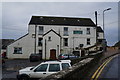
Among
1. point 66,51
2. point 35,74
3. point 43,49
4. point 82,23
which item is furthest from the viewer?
point 82,23

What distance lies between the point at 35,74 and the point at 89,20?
4146 cm

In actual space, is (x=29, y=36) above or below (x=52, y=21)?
below

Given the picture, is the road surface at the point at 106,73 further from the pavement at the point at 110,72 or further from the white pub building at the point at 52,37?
the white pub building at the point at 52,37

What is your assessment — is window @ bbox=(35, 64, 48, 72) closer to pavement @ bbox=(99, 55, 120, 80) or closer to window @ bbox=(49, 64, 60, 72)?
window @ bbox=(49, 64, 60, 72)

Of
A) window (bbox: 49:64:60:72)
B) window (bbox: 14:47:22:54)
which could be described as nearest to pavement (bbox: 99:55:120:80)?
window (bbox: 49:64:60:72)

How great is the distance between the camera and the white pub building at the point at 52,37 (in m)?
43.7

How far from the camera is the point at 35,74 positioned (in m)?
12.6

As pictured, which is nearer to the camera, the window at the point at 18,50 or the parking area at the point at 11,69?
the parking area at the point at 11,69

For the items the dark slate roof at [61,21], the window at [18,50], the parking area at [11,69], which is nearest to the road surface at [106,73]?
the parking area at [11,69]

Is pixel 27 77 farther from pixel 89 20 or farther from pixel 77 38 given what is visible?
pixel 89 20

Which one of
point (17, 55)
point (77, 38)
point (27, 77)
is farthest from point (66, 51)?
point (27, 77)

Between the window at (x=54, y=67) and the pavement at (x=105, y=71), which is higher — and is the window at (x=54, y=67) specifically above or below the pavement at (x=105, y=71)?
above

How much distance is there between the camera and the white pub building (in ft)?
143

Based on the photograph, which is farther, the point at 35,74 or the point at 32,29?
the point at 32,29
